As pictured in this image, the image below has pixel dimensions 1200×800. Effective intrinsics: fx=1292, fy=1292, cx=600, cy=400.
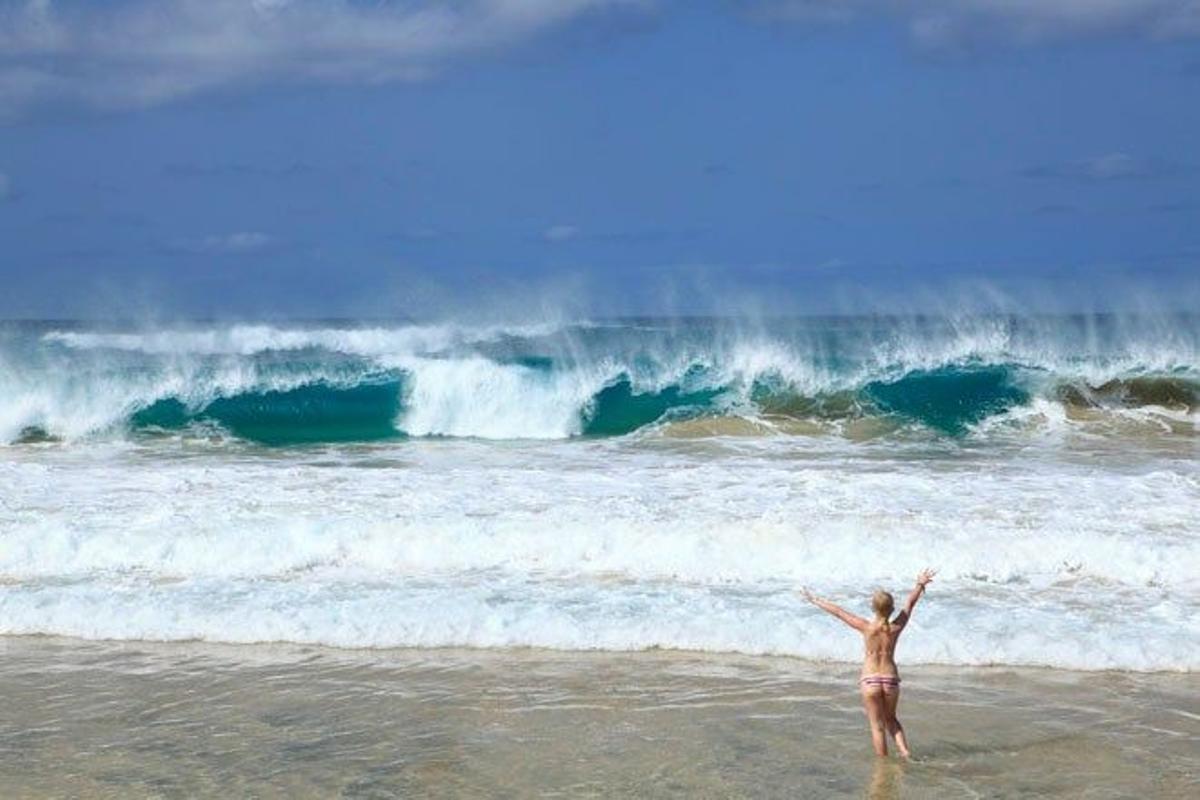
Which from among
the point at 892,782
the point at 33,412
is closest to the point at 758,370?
the point at 33,412

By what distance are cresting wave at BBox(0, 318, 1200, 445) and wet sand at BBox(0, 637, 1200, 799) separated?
10805mm

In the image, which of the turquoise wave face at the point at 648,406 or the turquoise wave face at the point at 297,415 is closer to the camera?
the turquoise wave face at the point at 648,406

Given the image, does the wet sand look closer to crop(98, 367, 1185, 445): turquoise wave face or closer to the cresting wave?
the cresting wave

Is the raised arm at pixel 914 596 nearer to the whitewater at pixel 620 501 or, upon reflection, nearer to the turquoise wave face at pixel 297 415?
the whitewater at pixel 620 501

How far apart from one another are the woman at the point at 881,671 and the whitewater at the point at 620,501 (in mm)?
1620

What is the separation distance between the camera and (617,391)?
21.8 meters

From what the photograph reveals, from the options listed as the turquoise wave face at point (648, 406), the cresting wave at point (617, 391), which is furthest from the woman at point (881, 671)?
the turquoise wave face at point (648, 406)

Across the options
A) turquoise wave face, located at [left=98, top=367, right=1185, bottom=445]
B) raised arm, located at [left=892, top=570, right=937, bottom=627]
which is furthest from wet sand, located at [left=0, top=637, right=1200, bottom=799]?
turquoise wave face, located at [left=98, top=367, right=1185, bottom=445]

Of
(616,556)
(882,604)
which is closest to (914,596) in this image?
(882,604)

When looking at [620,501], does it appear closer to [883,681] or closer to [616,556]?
[616,556]

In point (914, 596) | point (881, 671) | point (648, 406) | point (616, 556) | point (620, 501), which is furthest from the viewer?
point (648, 406)

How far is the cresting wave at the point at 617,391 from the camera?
766 inches

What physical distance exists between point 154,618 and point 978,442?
12.0 metres

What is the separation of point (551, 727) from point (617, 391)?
51.1 ft
